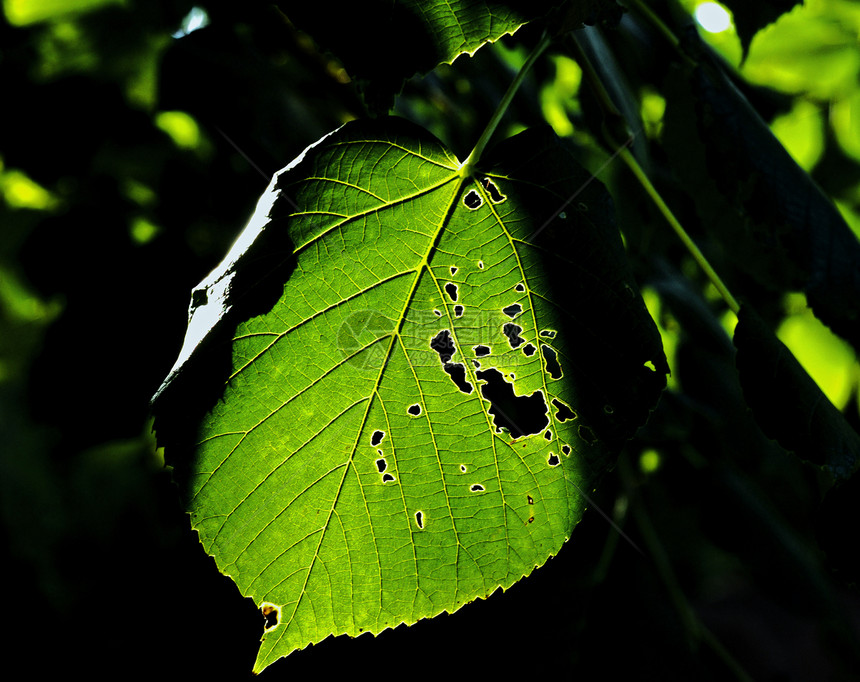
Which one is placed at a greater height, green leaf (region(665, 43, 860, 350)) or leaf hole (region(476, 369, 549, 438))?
green leaf (region(665, 43, 860, 350))

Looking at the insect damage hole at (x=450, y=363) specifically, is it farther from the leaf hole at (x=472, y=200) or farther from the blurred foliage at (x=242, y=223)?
the blurred foliage at (x=242, y=223)

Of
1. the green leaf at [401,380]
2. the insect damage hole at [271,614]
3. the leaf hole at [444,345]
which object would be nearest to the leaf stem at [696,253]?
the green leaf at [401,380]

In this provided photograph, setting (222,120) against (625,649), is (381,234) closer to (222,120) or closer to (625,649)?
(222,120)

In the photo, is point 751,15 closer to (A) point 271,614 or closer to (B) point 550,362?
(B) point 550,362

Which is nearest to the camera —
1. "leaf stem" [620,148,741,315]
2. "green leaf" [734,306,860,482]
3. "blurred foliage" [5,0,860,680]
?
"green leaf" [734,306,860,482]

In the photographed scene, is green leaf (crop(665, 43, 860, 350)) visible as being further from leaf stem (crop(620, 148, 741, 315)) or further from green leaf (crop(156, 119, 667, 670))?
green leaf (crop(156, 119, 667, 670))

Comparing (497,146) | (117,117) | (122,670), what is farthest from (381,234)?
(122,670)

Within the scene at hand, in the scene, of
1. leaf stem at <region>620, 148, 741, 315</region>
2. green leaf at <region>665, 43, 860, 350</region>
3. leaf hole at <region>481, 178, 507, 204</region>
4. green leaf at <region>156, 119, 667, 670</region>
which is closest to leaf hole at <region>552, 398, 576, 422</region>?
green leaf at <region>156, 119, 667, 670</region>
